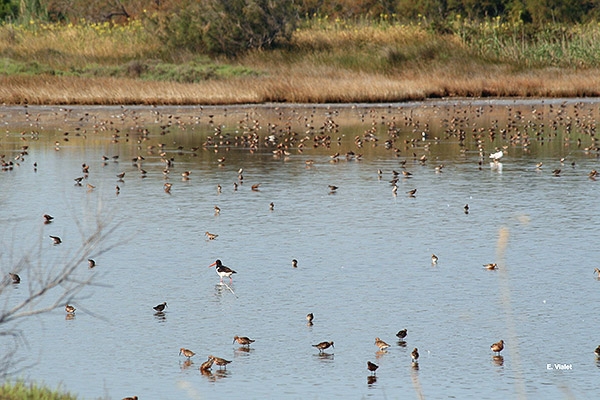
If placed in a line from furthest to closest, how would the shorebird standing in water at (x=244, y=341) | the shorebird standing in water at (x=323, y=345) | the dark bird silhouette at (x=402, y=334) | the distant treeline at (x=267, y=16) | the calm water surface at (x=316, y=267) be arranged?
1. the distant treeline at (x=267, y=16)
2. the dark bird silhouette at (x=402, y=334)
3. the shorebird standing in water at (x=244, y=341)
4. the shorebird standing in water at (x=323, y=345)
5. the calm water surface at (x=316, y=267)

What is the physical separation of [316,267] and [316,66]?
1485 inches

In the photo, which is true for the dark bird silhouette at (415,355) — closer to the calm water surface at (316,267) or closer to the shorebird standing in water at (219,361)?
the calm water surface at (316,267)

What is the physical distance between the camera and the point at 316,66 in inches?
2143

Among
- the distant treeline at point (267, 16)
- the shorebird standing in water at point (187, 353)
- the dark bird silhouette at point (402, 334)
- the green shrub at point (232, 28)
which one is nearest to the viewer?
the shorebird standing in water at point (187, 353)

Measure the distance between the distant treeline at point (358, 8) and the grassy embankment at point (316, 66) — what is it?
3.26m

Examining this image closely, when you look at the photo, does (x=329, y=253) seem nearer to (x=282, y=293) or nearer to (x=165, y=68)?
(x=282, y=293)

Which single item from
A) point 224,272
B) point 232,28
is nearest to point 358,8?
point 232,28

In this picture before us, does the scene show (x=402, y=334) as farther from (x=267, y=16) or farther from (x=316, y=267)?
(x=267, y=16)

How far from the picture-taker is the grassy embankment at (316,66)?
161ft

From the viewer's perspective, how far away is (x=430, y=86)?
50.8 meters

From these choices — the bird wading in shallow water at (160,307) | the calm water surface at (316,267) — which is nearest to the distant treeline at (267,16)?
the calm water surface at (316,267)

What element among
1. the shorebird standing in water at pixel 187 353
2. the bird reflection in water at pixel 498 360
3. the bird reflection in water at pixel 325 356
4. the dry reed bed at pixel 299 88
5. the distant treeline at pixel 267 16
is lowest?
the dry reed bed at pixel 299 88

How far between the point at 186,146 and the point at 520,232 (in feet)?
57.6

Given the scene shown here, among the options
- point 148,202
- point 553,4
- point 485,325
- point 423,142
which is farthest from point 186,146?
point 553,4
